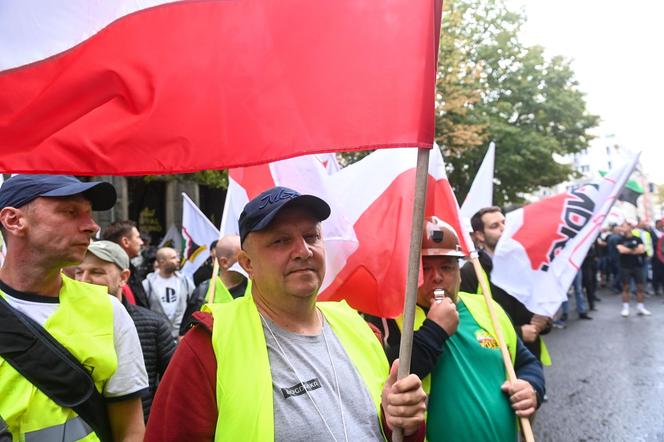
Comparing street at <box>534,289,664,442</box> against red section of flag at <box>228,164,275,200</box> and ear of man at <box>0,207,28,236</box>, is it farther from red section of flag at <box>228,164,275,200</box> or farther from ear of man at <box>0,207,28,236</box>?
ear of man at <box>0,207,28,236</box>

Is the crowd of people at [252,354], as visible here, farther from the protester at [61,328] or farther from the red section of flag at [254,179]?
the red section of flag at [254,179]

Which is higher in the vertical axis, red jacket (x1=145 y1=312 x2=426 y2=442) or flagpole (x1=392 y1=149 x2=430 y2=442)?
flagpole (x1=392 y1=149 x2=430 y2=442)

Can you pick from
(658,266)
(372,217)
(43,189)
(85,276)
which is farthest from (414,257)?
(658,266)

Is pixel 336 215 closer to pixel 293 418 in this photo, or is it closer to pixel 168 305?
pixel 293 418

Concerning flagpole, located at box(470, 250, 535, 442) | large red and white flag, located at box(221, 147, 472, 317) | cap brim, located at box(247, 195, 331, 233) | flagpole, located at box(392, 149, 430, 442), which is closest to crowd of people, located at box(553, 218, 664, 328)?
large red and white flag, located at box(221, 147, 472, 317)

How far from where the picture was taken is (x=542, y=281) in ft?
12.4

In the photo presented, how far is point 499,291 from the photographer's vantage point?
4215mm

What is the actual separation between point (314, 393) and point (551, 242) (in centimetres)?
254

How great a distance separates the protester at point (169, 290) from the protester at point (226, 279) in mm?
755

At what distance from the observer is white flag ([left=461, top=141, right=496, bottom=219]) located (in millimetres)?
4805

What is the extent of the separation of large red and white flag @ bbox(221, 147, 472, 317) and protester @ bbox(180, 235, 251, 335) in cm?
108

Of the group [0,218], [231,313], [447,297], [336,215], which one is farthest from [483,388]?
[0,218]

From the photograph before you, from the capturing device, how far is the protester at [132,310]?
3297mm

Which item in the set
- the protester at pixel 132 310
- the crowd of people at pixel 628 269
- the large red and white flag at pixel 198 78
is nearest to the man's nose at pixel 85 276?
the protester at pixel 132 310
